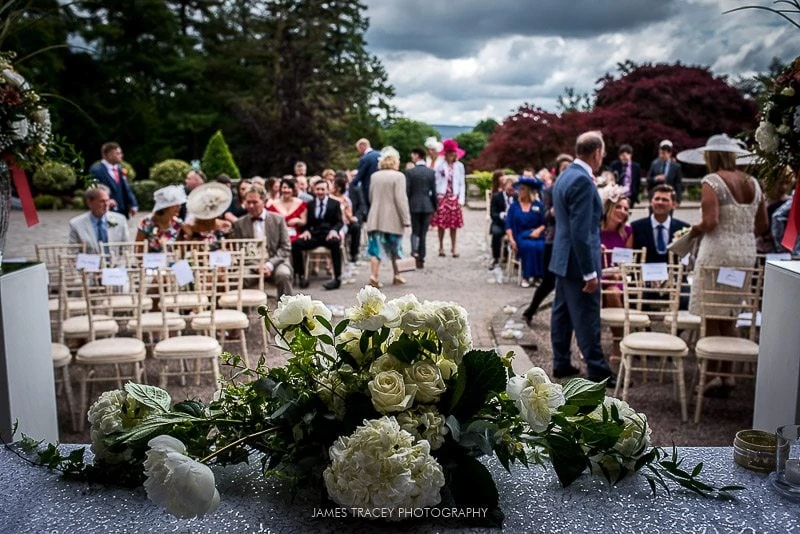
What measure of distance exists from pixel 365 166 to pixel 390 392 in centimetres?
1045

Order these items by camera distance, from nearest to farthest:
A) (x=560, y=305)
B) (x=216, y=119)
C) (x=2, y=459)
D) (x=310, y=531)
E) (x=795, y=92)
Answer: (x=310, y=531), (x=2, y=459), (x=795, y=92), (x=560, y=305), (x=216, y=119)

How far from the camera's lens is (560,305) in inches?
225

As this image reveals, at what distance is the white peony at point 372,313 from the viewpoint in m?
1.34

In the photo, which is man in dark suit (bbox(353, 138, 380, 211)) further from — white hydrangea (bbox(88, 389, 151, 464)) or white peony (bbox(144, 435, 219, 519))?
white peony (bbox(144, 435, 219, 519))

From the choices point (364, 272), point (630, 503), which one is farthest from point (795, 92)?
point (364, 272)

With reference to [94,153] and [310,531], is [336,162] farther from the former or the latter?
[310,531]

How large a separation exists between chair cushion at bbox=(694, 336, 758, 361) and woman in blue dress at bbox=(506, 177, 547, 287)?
4834mm

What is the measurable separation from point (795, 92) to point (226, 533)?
2726 millimetres

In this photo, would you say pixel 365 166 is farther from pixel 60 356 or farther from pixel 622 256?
pixel 60 356

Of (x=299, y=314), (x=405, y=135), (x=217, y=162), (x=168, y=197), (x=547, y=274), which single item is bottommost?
(x=547, y=274)

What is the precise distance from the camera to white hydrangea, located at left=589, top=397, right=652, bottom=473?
147 cm

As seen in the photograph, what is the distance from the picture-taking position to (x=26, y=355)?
3.07 meters

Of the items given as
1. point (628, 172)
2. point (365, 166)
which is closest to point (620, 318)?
point (365, 166)

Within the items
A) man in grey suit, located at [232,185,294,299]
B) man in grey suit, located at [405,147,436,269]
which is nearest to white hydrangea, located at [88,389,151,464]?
man in grey suit, located at [232,185,294,299]
